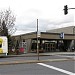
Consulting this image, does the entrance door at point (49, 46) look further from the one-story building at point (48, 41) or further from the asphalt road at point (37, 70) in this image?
the asphalt road at point (37, 70)

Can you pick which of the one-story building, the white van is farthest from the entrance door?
the white van

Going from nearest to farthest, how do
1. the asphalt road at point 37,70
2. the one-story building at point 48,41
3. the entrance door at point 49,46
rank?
the asphalt road at point 37,70
the one-story building at point 48,41
the entrance door at point 49,46

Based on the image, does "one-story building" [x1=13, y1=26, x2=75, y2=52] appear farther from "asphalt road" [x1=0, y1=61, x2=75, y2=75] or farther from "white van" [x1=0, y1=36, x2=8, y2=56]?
"asphalt road" [x1=0, y1=61, x2=75, y2=75]

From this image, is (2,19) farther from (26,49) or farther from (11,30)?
(26,49)

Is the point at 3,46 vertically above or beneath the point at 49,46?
beneath

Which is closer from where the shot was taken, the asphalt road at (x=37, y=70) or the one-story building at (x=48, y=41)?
the asphalt road at (x=37, y=70)

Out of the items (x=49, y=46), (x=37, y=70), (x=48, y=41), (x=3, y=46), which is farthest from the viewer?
(x=48, y=41)

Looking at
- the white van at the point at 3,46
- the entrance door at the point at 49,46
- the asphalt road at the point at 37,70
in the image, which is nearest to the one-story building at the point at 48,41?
the entrance door at the point at 49,46

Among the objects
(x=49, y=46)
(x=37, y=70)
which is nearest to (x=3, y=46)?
(x=37, y=70)

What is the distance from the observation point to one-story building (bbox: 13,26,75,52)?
51.9 meters

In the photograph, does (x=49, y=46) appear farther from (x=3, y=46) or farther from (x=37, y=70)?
(x=37, y=70)

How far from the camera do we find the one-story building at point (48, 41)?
51.9 meters

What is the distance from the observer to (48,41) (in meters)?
57.6

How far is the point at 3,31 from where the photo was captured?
46.3 m
